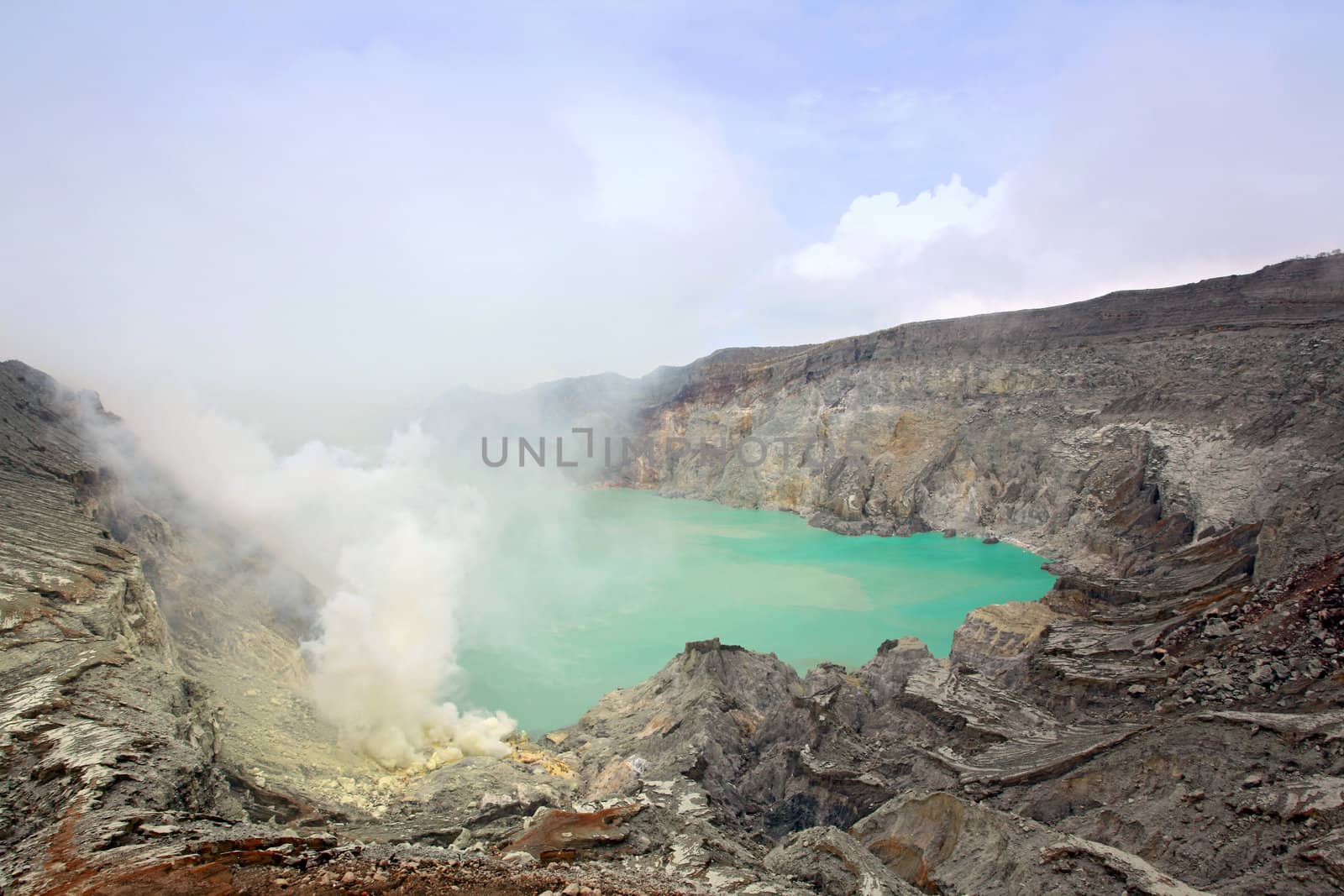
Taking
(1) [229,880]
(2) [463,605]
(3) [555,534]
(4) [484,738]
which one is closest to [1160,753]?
(1) [229,880]

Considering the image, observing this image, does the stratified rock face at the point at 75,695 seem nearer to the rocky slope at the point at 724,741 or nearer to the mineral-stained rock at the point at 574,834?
the rocky slope at the point at 724,741

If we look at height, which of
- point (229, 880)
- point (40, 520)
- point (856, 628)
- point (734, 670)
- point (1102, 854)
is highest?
point (40, 520)

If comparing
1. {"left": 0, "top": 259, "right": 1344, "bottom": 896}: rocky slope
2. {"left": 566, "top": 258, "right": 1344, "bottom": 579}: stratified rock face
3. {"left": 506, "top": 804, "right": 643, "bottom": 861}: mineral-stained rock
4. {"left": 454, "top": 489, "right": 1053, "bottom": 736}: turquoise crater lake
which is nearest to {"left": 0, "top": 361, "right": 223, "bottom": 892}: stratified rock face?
{"left": 0, "top": 259, "right": 1344, "bottom": 896}: rocky slope

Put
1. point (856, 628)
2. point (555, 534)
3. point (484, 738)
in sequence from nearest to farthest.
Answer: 1. point (484, 738)
2. point (856, 628)
3. point (555, 534)

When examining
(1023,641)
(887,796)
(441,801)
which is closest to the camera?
(887,796)

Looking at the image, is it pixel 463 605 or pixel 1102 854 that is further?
pixel 463 605

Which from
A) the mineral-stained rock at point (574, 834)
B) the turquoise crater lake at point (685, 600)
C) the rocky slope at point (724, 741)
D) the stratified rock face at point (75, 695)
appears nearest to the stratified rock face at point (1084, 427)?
the rocky slope at point (724, 741)

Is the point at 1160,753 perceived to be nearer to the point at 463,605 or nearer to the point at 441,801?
the point at 441,801

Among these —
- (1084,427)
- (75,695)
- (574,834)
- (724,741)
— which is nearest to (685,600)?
(724,741)
